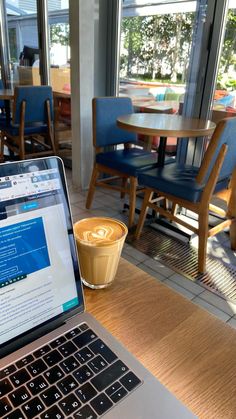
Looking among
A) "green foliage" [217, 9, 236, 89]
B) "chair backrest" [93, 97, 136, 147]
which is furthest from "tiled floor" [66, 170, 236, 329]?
"green foliage" [217, 9, 236, 89]

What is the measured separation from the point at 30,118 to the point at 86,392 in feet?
10.5

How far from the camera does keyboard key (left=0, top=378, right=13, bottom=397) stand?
42 centimetres

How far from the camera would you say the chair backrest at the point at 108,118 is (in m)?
2.46

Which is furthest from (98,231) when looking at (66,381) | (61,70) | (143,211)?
(61,70)

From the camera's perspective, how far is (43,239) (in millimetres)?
505

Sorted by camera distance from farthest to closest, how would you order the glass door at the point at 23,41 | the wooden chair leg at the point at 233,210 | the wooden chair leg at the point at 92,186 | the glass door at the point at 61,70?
the glass door at the point at 23,41 → the glass door at the point at 61,70 → the wooden chair leg at the point at 92,186 → the wooden chair leg at the point at 233,210

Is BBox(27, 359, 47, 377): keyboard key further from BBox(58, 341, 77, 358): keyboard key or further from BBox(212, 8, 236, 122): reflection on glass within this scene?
BBox(212, 8, 236, 122): reflection on glass

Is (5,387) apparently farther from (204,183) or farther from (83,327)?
(204,183)

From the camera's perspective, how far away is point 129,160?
2.39 meters

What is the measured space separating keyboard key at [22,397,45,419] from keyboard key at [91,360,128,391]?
7 centimetres

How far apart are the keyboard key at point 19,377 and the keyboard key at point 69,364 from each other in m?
0.05

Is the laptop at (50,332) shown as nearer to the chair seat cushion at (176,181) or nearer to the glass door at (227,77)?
the chair seat cushion at (176,181)

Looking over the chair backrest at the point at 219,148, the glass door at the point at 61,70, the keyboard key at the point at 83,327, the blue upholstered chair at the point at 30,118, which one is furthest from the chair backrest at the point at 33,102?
the keyboard key at the point at 83,327

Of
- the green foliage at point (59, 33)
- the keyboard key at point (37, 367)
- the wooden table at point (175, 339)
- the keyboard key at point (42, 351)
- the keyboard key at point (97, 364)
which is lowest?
the wooden table at point (175, 339)
